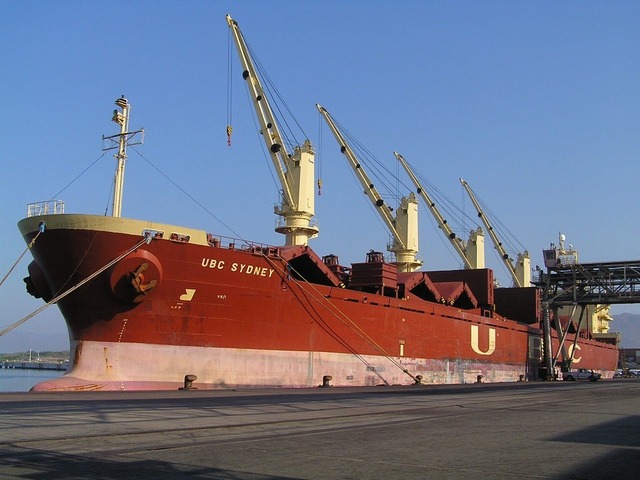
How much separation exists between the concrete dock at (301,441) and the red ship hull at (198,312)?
19.9 feet

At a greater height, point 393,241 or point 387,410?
point 393,241

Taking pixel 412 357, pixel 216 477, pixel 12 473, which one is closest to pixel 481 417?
pixel 216 477

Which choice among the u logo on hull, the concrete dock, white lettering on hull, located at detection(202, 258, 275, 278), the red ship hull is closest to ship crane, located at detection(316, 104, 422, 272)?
the u logo on hull

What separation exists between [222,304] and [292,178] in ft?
44.5

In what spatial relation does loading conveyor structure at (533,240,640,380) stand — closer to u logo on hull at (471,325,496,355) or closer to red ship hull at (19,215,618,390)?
u logo on hull at (471,325,496,355)

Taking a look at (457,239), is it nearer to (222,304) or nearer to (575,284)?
(575,284)

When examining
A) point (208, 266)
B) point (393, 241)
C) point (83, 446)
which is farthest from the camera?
point (393, 241)

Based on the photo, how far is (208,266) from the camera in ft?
81.9

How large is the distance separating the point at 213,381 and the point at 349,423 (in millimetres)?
12720

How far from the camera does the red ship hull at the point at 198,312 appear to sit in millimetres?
23266

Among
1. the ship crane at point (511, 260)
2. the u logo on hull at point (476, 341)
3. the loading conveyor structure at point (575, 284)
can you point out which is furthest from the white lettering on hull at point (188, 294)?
the ship crane at point (511, 260)

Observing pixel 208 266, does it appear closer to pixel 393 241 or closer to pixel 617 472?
pixel 617 472

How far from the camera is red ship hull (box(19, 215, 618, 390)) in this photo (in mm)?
23266

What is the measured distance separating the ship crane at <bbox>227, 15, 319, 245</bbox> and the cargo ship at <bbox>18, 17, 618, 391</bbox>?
2.8 inches
